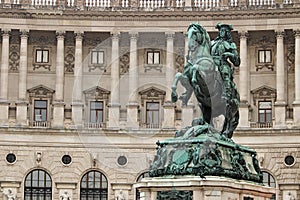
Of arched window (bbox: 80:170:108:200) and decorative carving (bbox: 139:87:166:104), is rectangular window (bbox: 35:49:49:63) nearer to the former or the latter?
decorative carving (bbox: 139:87:166:104)

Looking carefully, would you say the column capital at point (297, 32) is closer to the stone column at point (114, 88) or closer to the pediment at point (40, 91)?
the stone column at point (114, 88)

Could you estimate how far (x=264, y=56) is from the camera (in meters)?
60.8

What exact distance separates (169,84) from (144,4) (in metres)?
5.86

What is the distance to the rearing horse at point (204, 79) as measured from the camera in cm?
2227

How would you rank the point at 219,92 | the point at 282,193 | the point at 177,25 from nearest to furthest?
the point at 219,92 < the point at 282,193 < the point at 177,25

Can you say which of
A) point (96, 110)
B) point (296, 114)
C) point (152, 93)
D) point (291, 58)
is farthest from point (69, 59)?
point (296, 114)

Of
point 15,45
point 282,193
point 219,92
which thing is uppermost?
point 15,45

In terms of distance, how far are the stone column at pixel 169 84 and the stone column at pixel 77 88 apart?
552cm

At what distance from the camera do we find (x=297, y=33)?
→ 194 feet

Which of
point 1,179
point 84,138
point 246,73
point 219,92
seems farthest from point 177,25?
point 219,92

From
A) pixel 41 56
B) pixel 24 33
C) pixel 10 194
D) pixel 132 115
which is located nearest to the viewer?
pixel 10 194

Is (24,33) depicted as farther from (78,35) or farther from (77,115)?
(77,115)

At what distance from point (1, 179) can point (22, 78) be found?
22.6ft

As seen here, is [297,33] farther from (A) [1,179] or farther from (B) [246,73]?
(A) [1,179]
